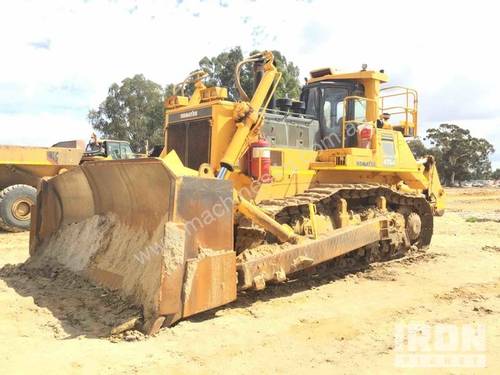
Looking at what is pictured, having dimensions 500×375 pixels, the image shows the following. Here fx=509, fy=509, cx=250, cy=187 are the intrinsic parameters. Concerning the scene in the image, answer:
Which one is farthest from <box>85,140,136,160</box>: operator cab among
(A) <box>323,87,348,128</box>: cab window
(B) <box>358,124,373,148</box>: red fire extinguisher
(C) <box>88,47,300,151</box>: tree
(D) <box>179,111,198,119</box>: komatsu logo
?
(C) <box>88,47,300,151</box>: tree

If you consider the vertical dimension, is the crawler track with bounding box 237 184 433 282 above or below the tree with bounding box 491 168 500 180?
below

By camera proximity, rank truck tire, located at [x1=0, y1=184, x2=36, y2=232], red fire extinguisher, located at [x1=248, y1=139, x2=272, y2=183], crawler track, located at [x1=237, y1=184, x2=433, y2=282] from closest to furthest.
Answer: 1. crawler track, located at [x1=237, y1=184, x2=433, y2=282]
2. red fire extinguisher, located at [x1=248, y1=139, x2=272, y2=183]
3. truck tire, located at [x1=0, y1=184, x2=36, y2=232]

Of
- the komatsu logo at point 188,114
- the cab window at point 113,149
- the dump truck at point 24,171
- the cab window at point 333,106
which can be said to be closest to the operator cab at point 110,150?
the cab window at point 113,149

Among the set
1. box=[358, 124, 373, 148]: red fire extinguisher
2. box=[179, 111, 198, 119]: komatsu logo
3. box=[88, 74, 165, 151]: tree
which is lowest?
box=[358, 124, 373, 148]: red fire extinguisher

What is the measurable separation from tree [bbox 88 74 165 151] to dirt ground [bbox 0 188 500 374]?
3326 cm

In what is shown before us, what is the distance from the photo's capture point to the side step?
16.9ft

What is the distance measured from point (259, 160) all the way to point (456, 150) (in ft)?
139

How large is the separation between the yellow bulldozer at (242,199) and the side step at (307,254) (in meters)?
0.02

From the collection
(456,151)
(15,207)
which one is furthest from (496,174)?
(15,207)

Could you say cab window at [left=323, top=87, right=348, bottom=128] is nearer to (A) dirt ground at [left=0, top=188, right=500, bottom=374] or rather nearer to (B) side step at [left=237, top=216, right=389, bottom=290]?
(B) side step at [left=237, top=216, right=389, bottom=290]

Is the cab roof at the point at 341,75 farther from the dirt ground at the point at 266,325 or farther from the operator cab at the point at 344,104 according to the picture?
the dirt ground at the point at 266,325

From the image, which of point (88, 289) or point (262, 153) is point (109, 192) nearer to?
point (88, 289)

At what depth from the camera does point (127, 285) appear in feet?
16.3

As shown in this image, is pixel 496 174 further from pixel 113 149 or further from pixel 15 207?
pixel 15 207
